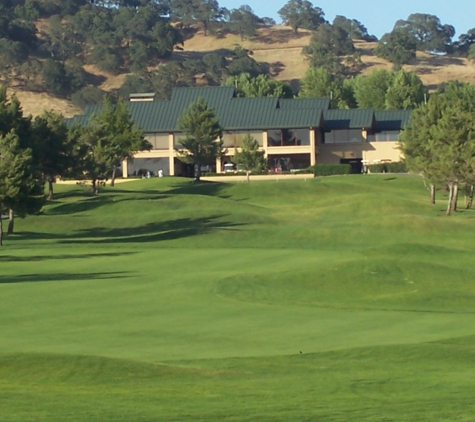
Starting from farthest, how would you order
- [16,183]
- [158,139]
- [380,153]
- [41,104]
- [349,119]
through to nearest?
[41,104], [349,119], [380,153], [158,139], [16,183]

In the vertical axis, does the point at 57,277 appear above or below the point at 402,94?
below

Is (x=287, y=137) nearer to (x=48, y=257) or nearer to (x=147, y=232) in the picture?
(x=147, y=232)

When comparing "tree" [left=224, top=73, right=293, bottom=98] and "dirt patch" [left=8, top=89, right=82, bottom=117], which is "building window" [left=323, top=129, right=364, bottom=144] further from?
"dirt patch" [left=8, top=89, right=82, bottom=117]

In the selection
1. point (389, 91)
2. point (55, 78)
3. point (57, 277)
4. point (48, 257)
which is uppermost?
point (55, 78)

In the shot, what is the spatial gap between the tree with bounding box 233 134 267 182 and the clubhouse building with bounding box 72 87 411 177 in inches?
482

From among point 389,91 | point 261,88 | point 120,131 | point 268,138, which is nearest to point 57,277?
point 120,131

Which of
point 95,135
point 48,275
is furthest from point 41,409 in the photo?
point 95,135

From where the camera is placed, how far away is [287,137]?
108812 millimetres

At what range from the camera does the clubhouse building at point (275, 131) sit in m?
108

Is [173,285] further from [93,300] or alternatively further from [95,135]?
[95,135]

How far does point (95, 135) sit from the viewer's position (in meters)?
79.4

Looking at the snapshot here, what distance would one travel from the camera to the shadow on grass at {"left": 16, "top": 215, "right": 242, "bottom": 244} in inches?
2089

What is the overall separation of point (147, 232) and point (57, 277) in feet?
74.1

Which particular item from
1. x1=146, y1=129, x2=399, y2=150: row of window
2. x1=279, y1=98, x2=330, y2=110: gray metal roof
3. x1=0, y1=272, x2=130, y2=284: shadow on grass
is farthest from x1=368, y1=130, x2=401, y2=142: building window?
x1=0, y1=272, x2=130, y2=284: shadow on grass
